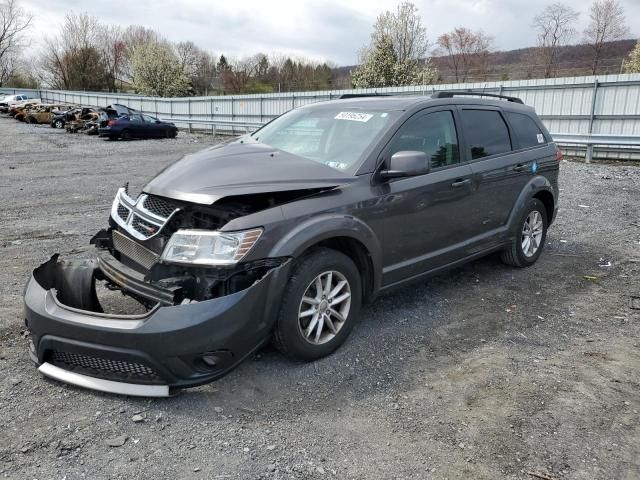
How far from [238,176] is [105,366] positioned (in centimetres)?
144

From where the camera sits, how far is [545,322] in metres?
4.46

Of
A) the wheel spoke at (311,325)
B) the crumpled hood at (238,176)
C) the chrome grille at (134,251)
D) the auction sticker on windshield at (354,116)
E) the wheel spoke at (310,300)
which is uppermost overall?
the auction sticker on windshield at (354,116)

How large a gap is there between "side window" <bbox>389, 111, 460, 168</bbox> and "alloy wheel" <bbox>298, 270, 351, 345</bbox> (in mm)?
1142

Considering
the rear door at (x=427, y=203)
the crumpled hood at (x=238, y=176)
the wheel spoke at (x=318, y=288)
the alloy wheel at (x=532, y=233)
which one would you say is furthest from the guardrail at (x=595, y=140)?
the wheel spoke at (x=318, y=288)

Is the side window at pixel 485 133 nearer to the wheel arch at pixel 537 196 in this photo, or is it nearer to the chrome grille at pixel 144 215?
the wheel arch at pixel 537 196

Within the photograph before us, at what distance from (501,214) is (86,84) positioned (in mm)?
77039

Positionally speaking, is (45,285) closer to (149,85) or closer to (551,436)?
(551,436)

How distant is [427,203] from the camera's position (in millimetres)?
4293

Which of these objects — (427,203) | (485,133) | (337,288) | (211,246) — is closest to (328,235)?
(337,288)

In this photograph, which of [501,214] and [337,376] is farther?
[501,214]

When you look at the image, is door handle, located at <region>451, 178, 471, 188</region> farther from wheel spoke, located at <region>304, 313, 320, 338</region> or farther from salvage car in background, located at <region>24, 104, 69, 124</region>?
salvage car in background, located at <region>24, 104, 69, 124</region>

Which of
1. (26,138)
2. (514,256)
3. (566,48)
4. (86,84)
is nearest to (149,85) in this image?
(86,84)

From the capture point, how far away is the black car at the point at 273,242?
120 inches

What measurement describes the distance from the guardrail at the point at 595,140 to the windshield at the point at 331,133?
11075mm
